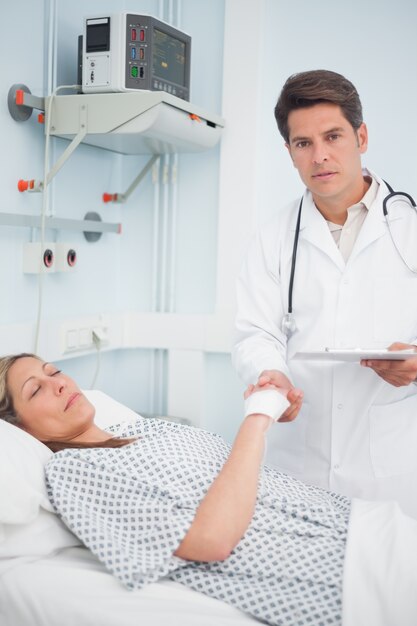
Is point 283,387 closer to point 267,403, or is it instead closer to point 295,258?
point 267,403

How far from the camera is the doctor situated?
169cm

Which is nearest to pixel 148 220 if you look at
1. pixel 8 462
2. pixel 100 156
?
pixel 100 156

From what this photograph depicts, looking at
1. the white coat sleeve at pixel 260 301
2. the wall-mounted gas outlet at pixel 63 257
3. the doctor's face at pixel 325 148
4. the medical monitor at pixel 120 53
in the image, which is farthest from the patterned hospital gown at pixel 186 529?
the medical monitor at pixel 120 53

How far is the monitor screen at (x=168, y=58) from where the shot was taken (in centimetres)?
222

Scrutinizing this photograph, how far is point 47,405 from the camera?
5.16 feet

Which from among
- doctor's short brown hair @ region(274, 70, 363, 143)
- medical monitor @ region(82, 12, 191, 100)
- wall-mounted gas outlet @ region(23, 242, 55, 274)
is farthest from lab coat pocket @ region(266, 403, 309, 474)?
medical monitor @ region(82, 12, 191, 100)

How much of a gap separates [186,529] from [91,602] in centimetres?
20

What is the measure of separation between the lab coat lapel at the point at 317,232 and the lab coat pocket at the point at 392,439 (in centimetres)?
37

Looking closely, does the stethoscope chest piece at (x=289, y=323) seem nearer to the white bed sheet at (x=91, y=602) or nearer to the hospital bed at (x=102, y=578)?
the hospital bed at (x=102, y=578)

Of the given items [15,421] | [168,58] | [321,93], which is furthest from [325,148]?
[15,421]

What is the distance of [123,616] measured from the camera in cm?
118

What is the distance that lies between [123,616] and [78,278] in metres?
1.49

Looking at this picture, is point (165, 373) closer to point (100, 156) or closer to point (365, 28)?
point (100, 156)

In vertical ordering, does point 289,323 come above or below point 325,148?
below
